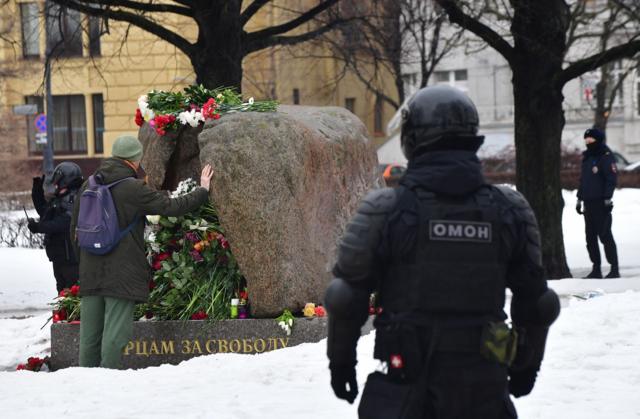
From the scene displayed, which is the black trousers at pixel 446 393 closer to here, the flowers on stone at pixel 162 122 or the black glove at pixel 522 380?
the black glove at pixel 522 380

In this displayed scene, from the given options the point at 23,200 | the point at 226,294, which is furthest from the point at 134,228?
the point at 23,200

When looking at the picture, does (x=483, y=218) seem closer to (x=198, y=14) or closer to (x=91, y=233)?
(x=91, y=233)

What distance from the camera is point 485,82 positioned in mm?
47344

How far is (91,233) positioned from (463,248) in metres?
4.62

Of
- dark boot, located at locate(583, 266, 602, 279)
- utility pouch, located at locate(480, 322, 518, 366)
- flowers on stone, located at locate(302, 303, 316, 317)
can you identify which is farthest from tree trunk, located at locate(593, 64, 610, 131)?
utility pouch, located at locate(480, 322, 518, 366)

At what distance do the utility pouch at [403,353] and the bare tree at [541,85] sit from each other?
9.81m

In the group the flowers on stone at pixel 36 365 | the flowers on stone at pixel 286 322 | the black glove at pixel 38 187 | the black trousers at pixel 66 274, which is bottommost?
the flowers on stone at pixel 36 365

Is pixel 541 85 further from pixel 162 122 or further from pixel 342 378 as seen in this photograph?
pixel 342 378

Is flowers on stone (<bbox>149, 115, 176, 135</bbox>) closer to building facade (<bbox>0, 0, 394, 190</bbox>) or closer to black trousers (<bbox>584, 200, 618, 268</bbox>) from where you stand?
black trousers (<bbox>584, 200, 618, 268</bbox>)

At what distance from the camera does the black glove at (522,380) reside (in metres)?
4.09

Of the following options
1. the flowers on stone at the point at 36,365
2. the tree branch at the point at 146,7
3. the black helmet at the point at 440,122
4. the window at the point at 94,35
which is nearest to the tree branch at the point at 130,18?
the tree branch at the point at 146,7

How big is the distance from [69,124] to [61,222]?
29435mm

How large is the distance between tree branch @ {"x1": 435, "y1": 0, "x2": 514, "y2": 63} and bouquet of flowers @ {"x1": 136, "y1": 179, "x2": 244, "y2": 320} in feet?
16.5

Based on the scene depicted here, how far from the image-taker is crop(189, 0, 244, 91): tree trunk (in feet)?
47.2
